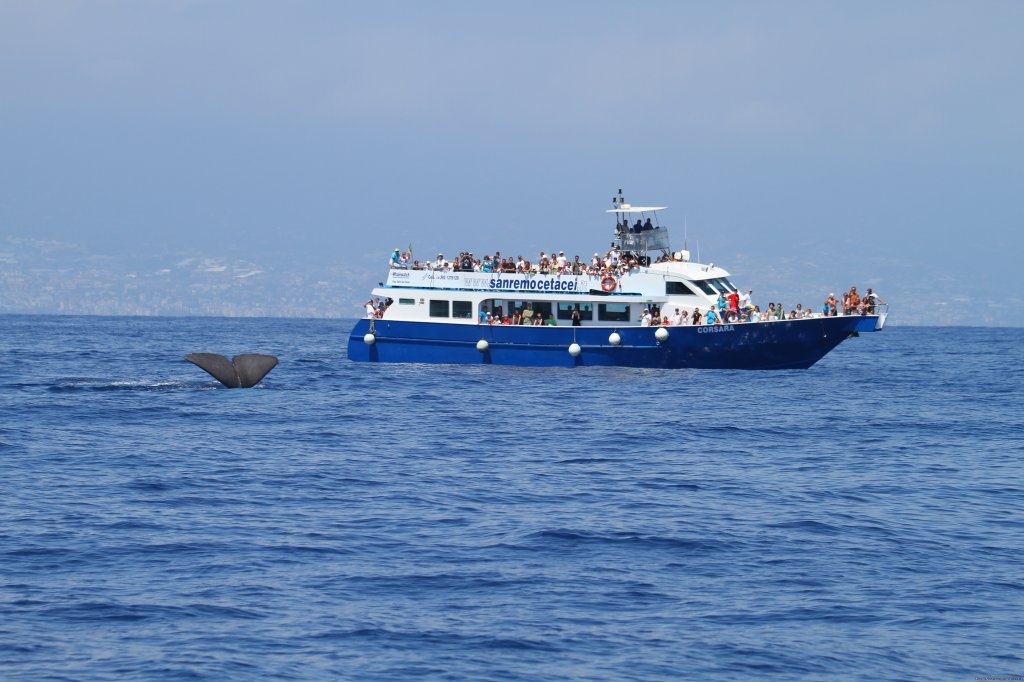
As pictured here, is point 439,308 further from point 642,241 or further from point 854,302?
point 854,302

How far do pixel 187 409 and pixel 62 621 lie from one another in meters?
26.5

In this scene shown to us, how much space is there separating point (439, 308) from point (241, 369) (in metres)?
11.3

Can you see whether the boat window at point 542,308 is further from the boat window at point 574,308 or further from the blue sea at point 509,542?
the blue sea at point 509,542

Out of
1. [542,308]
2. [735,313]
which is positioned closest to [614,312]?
[542,308]

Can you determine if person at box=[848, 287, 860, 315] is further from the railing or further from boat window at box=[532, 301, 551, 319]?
boat window at box=[532, 301, 551, 319]

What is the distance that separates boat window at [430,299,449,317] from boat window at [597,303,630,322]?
23.6 ft

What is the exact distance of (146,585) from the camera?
20375mm

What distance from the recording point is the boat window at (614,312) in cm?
5778

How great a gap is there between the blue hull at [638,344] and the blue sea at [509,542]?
951cm

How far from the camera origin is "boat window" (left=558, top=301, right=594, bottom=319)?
191 ft

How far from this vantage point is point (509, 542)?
23.5 meters

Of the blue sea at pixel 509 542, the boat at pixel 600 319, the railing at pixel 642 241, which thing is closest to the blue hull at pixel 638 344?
the boat at pixel 600 319

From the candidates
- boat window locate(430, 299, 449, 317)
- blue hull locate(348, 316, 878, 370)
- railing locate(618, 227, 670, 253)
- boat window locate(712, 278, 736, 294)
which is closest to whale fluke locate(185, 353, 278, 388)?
blue hull locate(348, 316, 878, 370)

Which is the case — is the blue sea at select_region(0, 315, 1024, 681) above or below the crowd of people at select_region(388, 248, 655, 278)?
below
